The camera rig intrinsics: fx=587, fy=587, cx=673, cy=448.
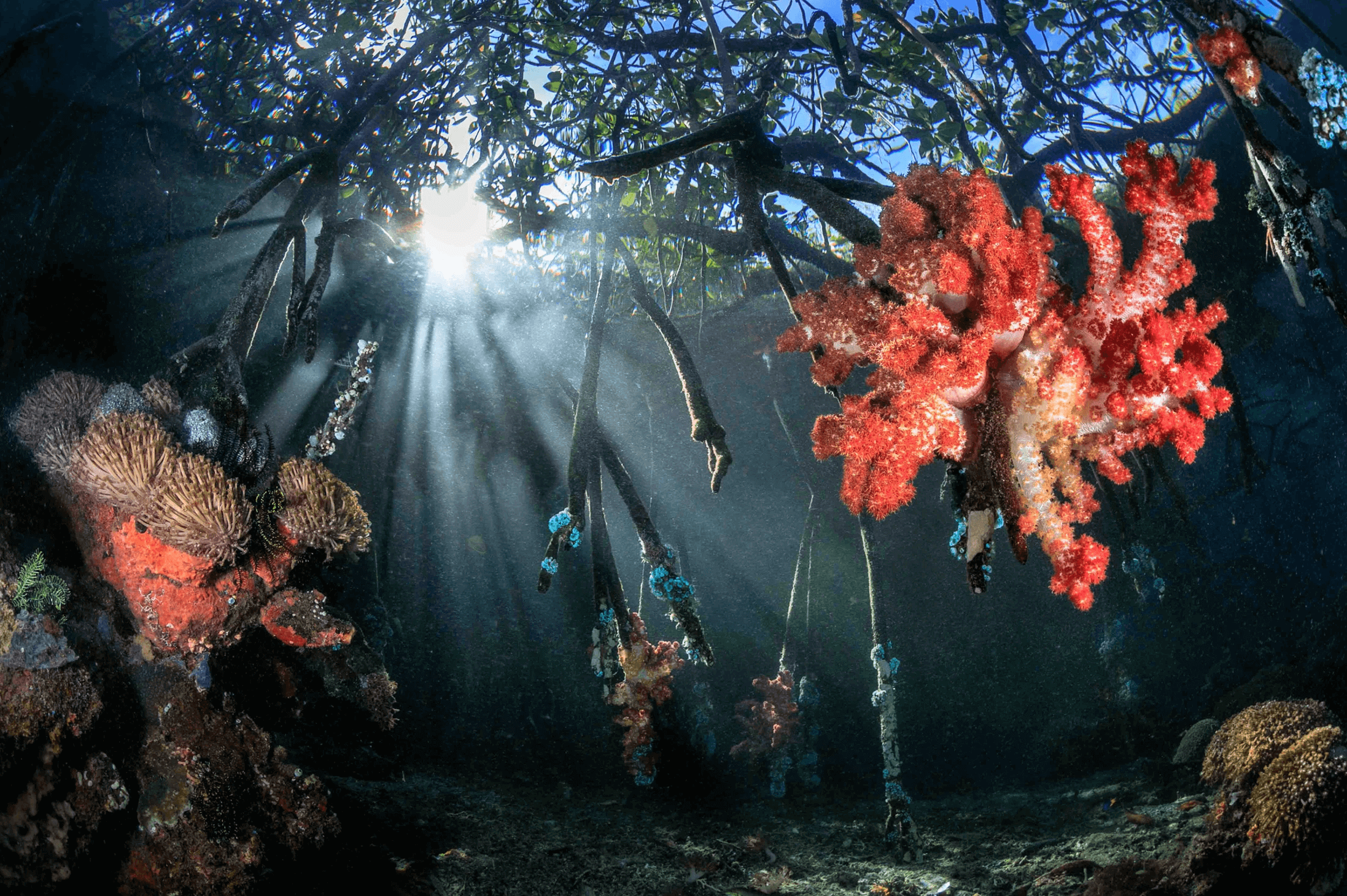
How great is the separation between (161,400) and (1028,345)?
12.4ft

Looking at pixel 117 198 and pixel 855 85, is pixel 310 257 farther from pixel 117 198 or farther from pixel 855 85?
pixel 855 85

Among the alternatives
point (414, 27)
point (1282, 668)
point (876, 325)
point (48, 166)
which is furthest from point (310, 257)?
point (1282, 668)

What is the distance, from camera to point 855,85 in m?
4.05

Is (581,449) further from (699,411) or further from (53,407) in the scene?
(53,407)

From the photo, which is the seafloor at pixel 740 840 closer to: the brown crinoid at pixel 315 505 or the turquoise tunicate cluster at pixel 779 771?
the turquoise tunicate cluster at pixel 779 771

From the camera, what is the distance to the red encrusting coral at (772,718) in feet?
19.8

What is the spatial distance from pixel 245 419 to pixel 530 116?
417cm

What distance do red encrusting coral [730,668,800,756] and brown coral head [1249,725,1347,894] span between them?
3715 mm

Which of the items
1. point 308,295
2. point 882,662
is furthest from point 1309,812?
point 308,295

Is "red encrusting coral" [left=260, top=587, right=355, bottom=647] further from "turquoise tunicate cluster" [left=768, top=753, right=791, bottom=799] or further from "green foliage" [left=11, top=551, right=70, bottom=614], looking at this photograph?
"turquoise tunicate cluster" [left=768, top=753, right=791, bottom=799]

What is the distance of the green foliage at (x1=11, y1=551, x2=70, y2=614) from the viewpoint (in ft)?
8.85

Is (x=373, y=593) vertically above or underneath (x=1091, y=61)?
underneath

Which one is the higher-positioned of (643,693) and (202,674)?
(202,674)

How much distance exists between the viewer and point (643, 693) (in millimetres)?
4926
